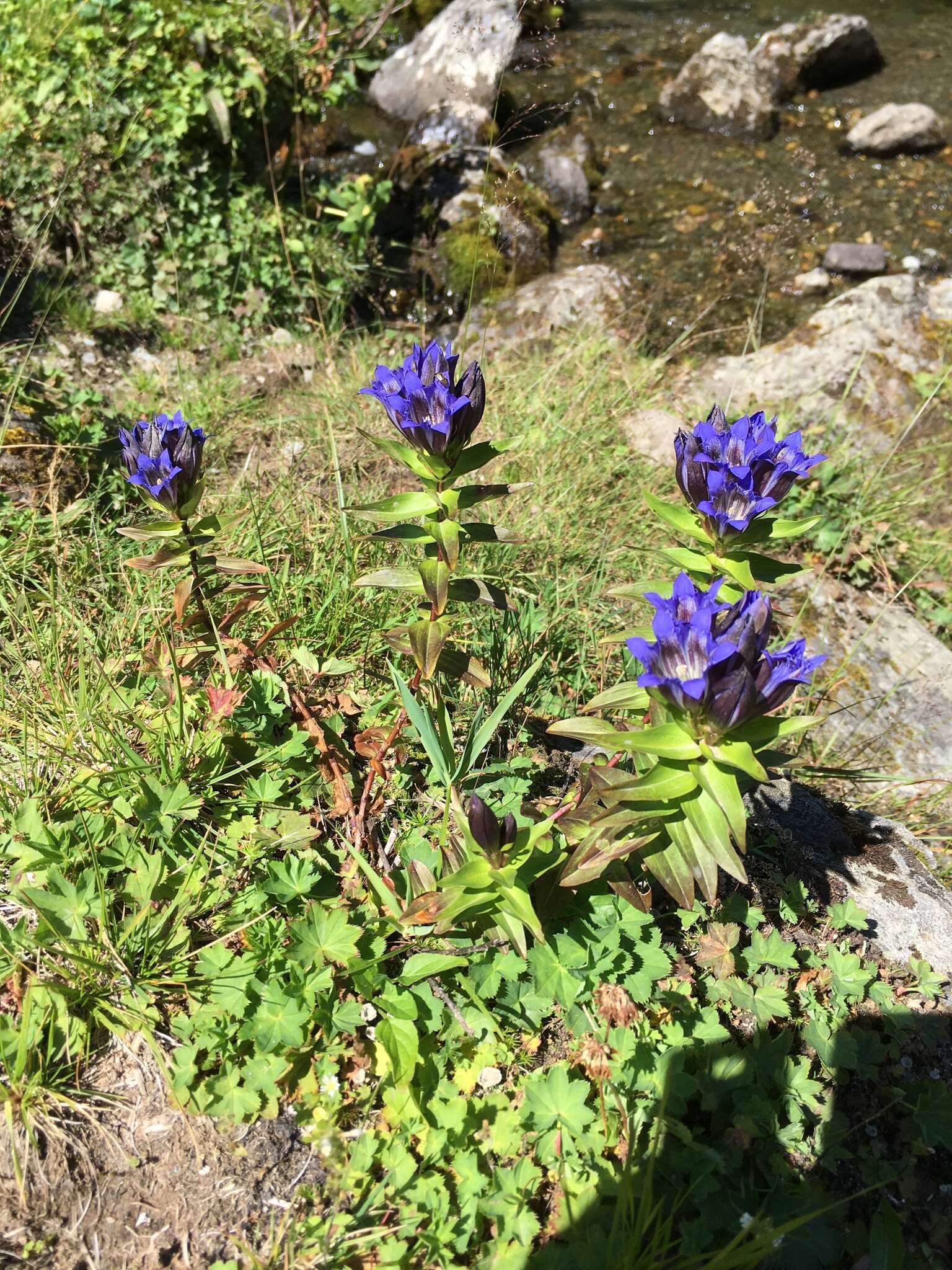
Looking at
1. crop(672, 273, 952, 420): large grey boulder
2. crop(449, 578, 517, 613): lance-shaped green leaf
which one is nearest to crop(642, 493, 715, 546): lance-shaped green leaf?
crop(449, 578, 517, 613): lance-shaped green leaf

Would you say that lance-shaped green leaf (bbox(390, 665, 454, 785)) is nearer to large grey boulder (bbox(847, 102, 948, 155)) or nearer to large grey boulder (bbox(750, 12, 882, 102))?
large grey boulder (bbox(847, 102, 948, 155))

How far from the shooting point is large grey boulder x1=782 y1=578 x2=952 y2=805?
3.36m

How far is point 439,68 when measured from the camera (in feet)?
24.4

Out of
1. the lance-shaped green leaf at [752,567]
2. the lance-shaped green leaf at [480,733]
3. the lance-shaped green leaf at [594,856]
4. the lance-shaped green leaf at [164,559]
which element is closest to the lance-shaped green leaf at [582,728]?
the lance-shaped green leaf at [594,856]

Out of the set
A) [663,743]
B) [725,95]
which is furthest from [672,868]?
[725,95]

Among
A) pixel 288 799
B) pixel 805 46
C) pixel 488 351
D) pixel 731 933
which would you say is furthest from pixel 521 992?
pixel 805 46

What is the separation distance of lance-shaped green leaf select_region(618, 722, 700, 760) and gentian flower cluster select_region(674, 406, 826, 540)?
19.7 inches

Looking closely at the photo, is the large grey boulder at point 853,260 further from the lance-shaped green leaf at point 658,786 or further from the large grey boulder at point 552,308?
the lance-shaped green leaf at point 658,786

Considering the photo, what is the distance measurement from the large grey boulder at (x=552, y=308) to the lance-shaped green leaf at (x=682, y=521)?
11.4ft

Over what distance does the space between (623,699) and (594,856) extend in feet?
1.11

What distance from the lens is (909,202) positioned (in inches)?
278

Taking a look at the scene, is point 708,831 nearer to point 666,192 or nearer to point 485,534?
point 485,534

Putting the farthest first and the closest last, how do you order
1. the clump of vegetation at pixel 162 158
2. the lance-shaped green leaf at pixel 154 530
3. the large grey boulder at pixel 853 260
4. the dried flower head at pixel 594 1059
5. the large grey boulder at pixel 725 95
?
the large grey boulder at pixel 725 95 < the large grey boulder at pixel 853 260 < the clump of vegetation at pixel 162 158 < the lance-shaped green leaf at pixel 154 530 < the dried flower head at pixel 594 1059

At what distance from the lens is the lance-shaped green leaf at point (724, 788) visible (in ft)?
5.15
